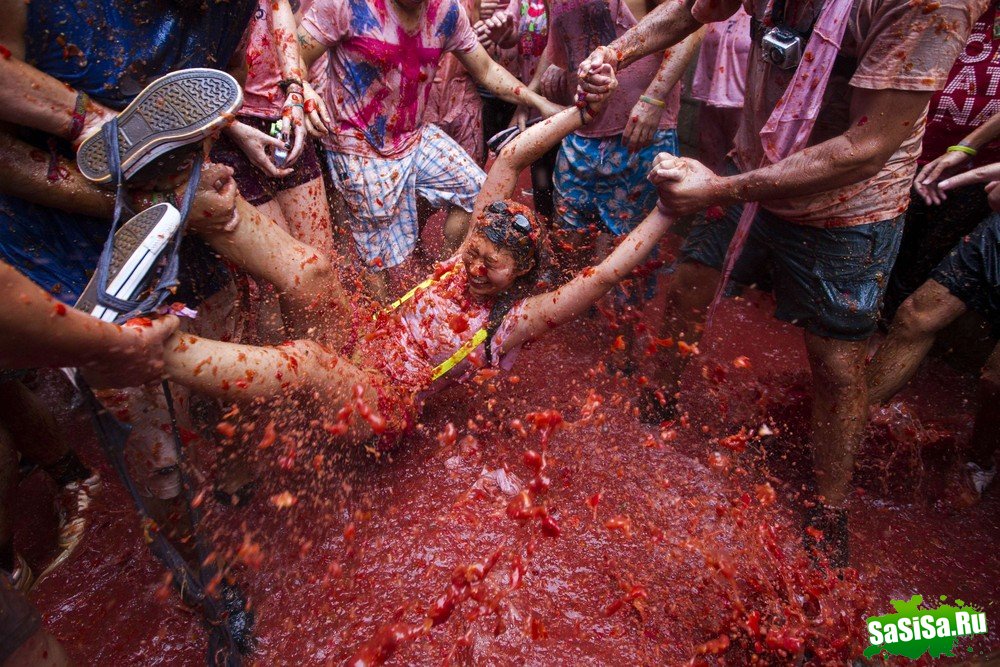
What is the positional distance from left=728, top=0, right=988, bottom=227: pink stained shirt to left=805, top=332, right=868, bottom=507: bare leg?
0.50 meters

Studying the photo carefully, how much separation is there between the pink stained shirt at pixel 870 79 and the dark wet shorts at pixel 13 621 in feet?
8.36

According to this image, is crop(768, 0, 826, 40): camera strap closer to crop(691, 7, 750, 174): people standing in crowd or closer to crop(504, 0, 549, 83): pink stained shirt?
crop(691, 7, 750, 174): people standing in crowd

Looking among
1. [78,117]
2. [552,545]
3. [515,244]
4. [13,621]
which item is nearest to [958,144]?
[515,244]

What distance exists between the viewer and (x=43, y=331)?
1.10 metres

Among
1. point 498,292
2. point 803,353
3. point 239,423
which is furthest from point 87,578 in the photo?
point 803,353

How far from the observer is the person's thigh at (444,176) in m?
3.18

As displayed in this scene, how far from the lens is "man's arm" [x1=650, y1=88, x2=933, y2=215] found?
166cm

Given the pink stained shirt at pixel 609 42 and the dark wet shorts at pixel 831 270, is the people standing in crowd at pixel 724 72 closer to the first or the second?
the pink stained shirt at pixel 609 42

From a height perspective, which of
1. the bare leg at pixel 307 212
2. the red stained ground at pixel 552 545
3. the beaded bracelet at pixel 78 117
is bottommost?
the red stained ground at pixel 552 545

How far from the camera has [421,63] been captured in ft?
9.70

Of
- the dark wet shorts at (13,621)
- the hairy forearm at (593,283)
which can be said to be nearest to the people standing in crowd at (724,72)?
the hairy forearm at (593,283)

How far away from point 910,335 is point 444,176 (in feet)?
7.97

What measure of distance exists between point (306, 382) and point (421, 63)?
1963mm

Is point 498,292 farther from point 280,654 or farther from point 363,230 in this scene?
point 280,654
